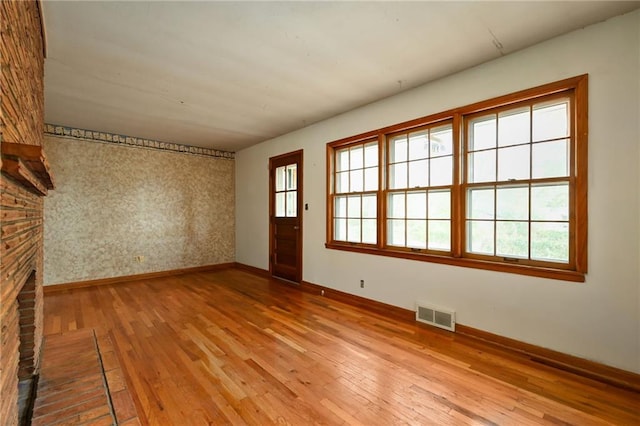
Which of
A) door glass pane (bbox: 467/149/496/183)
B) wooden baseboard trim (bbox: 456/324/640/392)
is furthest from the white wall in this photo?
door glass pane (bbox: 467/149/496/183)

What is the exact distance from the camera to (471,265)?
116 inches

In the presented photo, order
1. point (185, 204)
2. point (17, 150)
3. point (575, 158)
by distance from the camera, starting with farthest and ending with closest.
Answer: point (185, 204) → point (575, 158) → point (17, 150)

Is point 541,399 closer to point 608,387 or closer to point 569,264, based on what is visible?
point 608,387

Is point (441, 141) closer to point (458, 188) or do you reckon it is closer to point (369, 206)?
point (458, 188)

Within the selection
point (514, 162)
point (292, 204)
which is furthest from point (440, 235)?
point (292, 204)

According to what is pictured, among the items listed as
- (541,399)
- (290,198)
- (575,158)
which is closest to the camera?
(541,399)

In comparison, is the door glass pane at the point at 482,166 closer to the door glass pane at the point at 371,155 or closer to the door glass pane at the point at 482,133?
the door glass pane at the point at 482,133

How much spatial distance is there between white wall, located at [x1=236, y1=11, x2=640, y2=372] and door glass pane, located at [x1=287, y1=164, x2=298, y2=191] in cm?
206

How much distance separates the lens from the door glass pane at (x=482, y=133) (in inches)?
115

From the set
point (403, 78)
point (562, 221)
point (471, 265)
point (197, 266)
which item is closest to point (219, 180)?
point (197, 266)

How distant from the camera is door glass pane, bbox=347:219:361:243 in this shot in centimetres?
421

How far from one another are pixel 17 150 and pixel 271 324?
9.01ft

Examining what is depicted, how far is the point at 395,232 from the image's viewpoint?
12.3 feet

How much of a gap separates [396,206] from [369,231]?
0.55 metres
